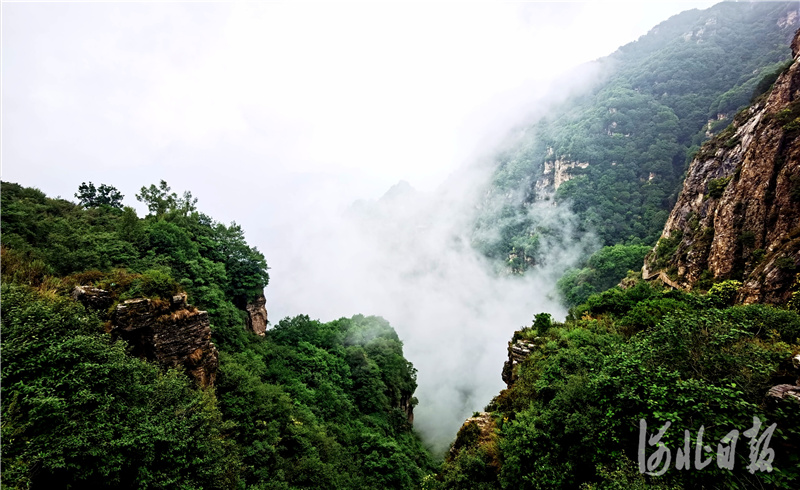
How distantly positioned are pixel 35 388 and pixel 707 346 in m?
19.3

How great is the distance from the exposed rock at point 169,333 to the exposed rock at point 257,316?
15651mm

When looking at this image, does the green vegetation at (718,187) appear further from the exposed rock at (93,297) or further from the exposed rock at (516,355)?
the exposed rock at (93,297)

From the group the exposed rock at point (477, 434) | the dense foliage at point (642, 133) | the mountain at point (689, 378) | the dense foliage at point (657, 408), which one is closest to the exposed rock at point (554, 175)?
the dense foliage at point (642, 133)

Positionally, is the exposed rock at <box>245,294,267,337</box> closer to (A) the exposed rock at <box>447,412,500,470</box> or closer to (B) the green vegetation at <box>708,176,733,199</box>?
(A) the exposed rock at <box>447,412,500,470</box>

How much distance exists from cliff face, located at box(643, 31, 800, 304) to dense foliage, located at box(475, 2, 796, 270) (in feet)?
185

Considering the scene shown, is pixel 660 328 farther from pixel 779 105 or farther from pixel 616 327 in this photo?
pixel 779 105

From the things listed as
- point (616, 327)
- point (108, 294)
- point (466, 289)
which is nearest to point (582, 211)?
point (466, 289)

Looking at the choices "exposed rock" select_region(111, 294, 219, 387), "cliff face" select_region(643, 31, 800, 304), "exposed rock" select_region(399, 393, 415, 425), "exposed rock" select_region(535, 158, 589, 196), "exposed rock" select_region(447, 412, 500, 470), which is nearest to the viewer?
"exposed rock" select_region(111, 294, 219, 387)

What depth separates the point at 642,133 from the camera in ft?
368

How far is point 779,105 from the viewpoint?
2317cm

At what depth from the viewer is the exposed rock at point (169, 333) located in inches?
562

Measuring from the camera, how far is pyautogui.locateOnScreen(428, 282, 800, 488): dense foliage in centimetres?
695

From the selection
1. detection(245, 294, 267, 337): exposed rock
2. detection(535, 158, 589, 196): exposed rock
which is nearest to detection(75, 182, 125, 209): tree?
detection(245, 294, 267, 337): exposed rock

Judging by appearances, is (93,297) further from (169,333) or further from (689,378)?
(689,378)
